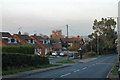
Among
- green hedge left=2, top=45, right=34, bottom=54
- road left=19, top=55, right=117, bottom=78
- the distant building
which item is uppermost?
the distant building

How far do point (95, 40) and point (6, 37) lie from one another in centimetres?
4951

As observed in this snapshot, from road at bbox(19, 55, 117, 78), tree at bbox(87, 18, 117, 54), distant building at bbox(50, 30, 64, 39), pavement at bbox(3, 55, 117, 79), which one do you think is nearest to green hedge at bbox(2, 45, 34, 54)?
pavement at bbox(3, 55, 117, 79)

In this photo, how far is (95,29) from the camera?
95750 millimetres

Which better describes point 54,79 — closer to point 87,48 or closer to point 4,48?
point 4,48

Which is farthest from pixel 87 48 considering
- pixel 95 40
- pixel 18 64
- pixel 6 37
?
pixel 18 64

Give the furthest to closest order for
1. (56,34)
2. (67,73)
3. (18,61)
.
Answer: (56,34) → (67,73) → (18,61)

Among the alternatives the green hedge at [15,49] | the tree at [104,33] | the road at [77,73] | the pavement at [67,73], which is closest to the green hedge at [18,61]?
the pavement at [67,73]

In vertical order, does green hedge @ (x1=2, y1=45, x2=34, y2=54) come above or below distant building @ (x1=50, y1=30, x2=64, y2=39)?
below

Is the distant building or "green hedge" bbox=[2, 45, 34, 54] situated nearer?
"green hedge" bbox=[2, 45, 34, 54]

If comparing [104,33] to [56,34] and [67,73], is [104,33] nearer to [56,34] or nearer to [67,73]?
[56,34]

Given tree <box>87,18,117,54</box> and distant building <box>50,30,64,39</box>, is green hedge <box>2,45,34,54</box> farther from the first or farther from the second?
distant building <box>50,30,64,39</box>

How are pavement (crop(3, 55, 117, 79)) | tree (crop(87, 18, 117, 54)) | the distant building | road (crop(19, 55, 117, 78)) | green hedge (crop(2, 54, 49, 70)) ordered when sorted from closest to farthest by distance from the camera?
pavement (crop(3, 55, 117, 79))
green hedge (crop(2, 54, 49, 70))
road (crop(19, 55, 117, 78))
tree (crop(87, 18, 117, 54))
the distant building

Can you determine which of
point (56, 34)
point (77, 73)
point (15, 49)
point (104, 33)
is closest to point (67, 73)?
point (77, 73)

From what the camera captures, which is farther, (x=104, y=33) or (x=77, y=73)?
(x=104, y=33)
